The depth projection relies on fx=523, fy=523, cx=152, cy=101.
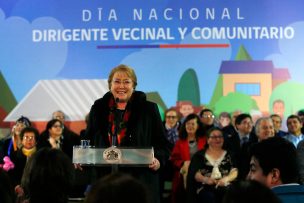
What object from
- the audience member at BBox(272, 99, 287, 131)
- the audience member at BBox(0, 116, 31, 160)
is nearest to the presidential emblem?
the audience member at BBox(0, 116, 31, 160)

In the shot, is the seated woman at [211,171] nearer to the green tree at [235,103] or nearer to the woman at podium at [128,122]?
the green tree at [235,103]

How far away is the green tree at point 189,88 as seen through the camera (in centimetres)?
701

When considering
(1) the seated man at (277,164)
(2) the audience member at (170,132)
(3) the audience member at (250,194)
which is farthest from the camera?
(2) the audience member at (170,132)

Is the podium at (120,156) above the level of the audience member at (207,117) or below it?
below

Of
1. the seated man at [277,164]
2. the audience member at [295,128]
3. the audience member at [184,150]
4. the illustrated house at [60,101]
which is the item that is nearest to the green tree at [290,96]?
the audience member at [295,128]

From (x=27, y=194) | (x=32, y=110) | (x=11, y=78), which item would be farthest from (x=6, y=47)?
(x=27, y=194)

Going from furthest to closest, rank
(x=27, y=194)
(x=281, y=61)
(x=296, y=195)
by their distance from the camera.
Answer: (x=281, y=61) < (x=296, y=195) < (x=27, y=194)

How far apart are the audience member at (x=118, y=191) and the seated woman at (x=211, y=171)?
13.2 ft

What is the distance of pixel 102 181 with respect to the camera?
1279 millimetres

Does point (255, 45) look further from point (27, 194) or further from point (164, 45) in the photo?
point (27, 194)

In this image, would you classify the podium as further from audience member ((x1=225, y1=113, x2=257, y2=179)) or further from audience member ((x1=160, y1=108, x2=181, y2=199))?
audience member ((x1=160, y1=108, x2=181, y2=199))

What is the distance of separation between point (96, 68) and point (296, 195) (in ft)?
17.7

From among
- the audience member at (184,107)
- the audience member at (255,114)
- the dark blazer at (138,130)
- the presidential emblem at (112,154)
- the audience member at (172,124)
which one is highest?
the audience member at (184,107)

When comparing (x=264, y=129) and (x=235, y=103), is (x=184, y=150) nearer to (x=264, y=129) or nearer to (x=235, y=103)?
(x=264, y=129)
